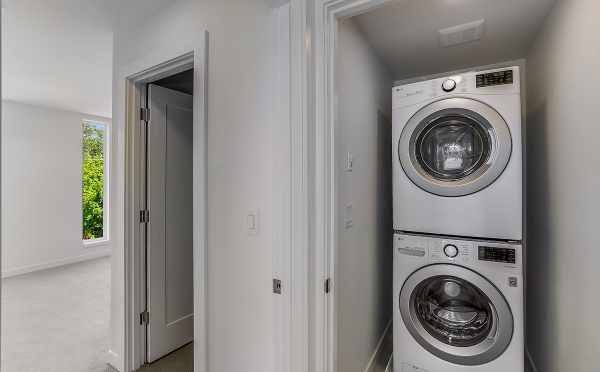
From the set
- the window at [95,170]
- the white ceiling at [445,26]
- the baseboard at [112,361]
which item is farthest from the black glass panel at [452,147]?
the window at [95,170]

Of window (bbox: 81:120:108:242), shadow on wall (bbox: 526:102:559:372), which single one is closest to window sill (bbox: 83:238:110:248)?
window (bbox: 81:120:108:242)

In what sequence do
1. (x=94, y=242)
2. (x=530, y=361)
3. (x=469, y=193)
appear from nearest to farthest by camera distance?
(x=469, y=193), (x=530, y=361), (x=94, y=242)

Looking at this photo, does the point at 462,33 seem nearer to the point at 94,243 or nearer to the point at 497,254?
the point at 497,254

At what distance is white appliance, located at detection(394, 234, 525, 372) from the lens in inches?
63.1

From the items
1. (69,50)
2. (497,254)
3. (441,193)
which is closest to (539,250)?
(497,254)

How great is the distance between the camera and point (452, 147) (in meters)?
1.84

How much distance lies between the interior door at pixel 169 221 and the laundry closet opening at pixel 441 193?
1455mm

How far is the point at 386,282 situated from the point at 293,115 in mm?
1812

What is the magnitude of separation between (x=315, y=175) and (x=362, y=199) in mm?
691

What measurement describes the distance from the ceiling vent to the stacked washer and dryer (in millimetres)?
384

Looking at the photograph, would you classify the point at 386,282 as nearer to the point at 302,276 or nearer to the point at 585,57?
the point at 302,276

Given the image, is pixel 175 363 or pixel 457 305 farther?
pixel 175 363

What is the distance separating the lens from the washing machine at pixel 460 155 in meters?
1.60

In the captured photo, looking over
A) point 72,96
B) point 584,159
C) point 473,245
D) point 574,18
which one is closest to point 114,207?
point 72,96
